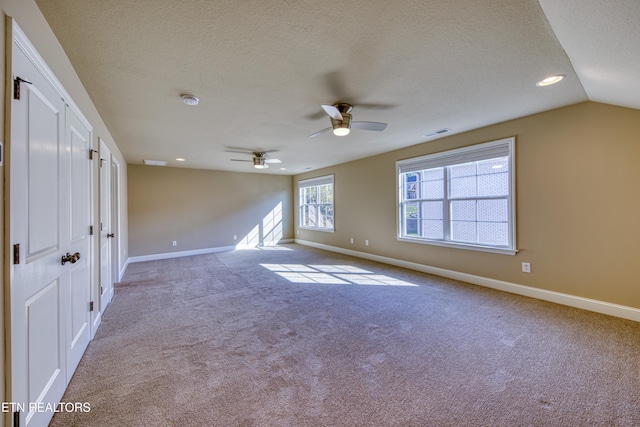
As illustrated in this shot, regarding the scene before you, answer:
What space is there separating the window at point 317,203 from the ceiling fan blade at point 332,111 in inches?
176

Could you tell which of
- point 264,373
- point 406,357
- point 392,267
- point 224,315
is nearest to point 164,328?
point 224,315

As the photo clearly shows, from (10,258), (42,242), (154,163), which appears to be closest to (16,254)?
(10,258)

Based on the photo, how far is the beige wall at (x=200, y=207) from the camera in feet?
20.7

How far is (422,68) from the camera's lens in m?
2.18

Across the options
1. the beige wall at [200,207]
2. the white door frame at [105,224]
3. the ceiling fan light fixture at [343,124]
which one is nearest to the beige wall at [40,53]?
the white door frame at [105,224]

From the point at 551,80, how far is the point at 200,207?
289 inches

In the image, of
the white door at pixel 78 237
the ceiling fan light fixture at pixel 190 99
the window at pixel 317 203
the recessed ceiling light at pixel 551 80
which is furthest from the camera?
the window at pixel 317 203

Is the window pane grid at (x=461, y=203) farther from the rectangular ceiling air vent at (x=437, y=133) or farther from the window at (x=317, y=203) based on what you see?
the window at (x=317, y=203)

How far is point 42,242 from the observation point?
4.85ft

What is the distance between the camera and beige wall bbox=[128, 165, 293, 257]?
248 inches

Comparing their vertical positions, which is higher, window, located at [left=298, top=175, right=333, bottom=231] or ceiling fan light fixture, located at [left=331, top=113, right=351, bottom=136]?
ceiling fan light fixture, located at [left=331, top=113, right=351, bottom=136]

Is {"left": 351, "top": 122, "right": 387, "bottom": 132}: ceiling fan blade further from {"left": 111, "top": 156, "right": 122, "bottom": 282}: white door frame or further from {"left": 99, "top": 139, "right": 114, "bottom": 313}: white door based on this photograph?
{"left": 111, "top": 156, "right": 122, "bottom": 282}: white door frame

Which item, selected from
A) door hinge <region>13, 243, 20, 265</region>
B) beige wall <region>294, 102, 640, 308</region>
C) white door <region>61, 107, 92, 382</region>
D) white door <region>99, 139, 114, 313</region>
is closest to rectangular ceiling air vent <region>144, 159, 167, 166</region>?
white door <region>99, 139, 114, 313</region>

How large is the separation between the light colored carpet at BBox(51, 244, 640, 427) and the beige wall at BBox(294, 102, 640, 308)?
16.8 inches
